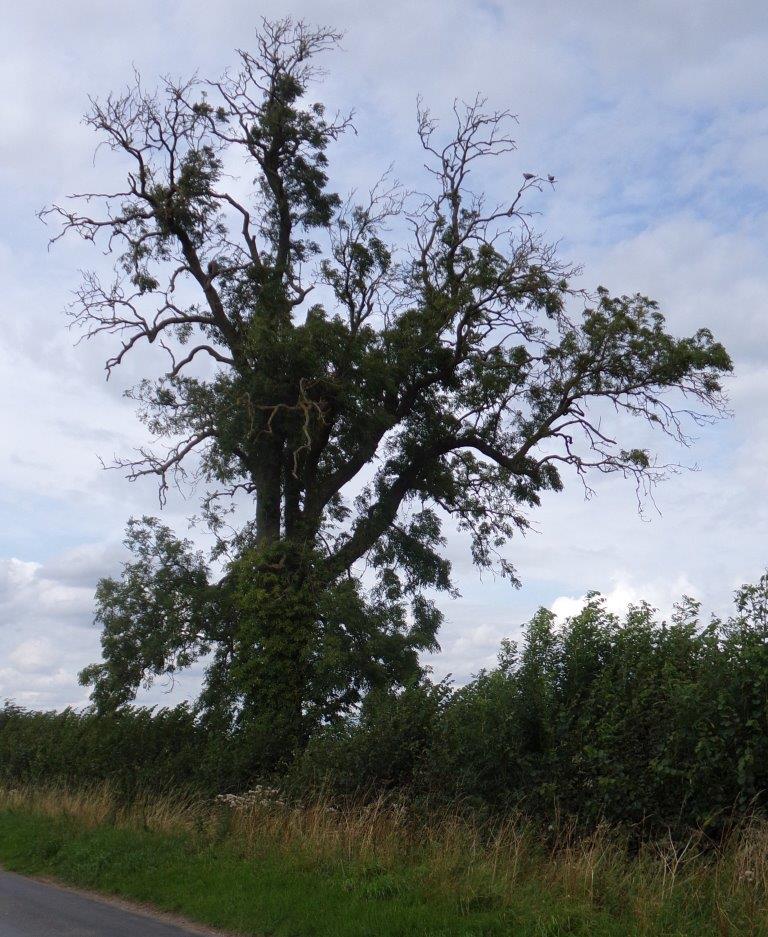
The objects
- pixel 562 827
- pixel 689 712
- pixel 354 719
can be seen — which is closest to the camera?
pixel 689 712

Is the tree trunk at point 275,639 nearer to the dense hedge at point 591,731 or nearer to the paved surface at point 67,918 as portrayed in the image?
the dense hedge at point 591,731

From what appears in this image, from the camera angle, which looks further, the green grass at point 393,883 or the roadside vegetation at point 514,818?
the roadside vegetation at point 514,818

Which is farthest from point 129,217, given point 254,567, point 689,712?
point 689,712

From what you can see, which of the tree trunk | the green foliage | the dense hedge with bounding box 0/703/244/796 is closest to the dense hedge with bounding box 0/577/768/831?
the green foliage

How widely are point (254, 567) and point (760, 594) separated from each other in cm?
1518

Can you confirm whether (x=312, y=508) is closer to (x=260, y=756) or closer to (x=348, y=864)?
(x=260, y=756)

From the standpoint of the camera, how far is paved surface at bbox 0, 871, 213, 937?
9914 millimetres

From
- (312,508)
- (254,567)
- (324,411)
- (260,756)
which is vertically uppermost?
(324,411)

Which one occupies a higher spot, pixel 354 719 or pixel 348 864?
pixel 354 719

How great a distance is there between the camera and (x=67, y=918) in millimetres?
10711

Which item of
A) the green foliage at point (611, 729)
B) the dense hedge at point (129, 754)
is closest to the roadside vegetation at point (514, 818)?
the green foliage at point (611, 729)

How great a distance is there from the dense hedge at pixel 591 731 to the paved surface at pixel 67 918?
14.4 ft

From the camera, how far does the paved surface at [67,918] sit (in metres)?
9.91

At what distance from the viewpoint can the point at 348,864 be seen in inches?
441
